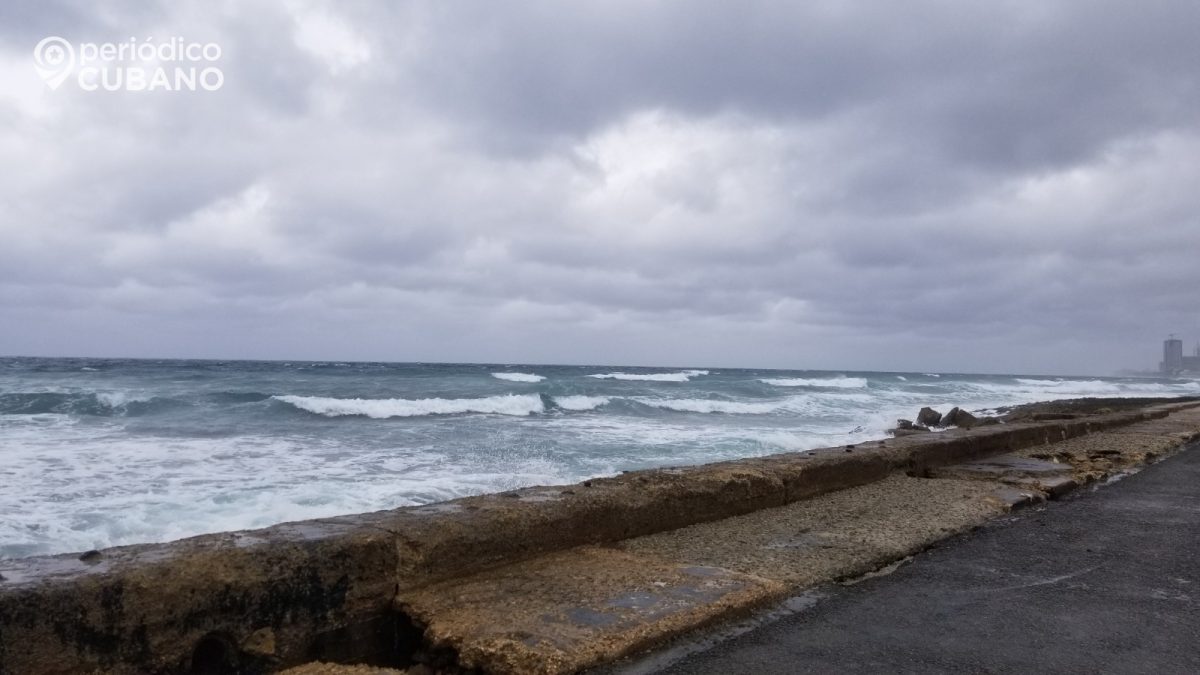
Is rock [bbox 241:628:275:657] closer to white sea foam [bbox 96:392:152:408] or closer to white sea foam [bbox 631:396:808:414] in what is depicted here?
white sea foam [bbox 96:392:152:408]

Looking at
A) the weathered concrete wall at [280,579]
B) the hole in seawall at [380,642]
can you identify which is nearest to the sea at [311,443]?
the weathered concrete wall at [280,579]

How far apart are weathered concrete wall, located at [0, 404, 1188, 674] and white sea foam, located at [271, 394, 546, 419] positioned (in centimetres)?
2078

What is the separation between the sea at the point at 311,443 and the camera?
889 centimetres

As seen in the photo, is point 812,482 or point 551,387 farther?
point 551,387

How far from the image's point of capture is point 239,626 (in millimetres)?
2625

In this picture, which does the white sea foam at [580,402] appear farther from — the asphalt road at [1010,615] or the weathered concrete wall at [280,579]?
the weathered concrete wall at [280,579]

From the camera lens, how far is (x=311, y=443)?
52.9 ft

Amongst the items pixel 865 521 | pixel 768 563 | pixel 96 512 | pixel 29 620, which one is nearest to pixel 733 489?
pixel 865 521

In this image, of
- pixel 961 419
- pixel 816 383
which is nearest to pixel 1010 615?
pixel 961 419

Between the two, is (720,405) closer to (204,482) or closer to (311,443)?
(311,443)

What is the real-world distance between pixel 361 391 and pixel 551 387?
8.49m

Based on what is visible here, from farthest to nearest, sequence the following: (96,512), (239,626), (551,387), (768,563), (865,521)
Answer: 1. (551,387)
2. (96,512)
3. (865,521)
4. (768,563)
5. (239,626)

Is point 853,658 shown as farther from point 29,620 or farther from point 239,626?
point 29,620

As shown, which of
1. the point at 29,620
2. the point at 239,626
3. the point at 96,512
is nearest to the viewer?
the point at 29,620
